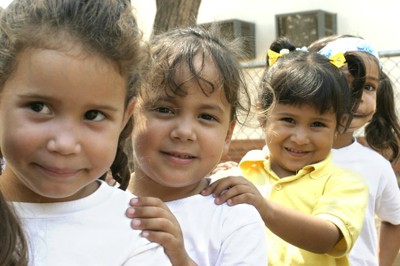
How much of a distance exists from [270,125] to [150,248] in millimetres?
1211

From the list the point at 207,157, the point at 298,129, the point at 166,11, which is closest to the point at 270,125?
the point at 298,129

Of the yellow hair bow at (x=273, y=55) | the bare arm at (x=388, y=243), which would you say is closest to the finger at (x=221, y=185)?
the yellow hair bow at (x=273, y=55)

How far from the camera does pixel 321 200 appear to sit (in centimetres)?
240

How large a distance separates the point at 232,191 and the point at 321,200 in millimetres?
643

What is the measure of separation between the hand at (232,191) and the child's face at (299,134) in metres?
0.59

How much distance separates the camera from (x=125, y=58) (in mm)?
1440

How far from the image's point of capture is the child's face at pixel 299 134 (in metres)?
2.50

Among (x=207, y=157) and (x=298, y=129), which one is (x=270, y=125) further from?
(x=207, y=157)

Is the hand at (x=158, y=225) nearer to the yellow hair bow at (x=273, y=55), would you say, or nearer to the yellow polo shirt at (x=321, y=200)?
the yellow polo shirt at (x=321, y=200)

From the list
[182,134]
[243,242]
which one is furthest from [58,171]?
[243,242]

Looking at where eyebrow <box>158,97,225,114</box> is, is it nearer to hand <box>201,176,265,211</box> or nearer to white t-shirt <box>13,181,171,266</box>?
hand <box>201,176,265,211</box>

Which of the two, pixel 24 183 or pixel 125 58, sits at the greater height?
pixel 125 58

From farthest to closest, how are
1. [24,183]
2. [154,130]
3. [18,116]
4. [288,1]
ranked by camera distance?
[288,1] < [154,130] < [24,183] < [18,116]

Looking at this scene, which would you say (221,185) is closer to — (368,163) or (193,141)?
(193,141)
